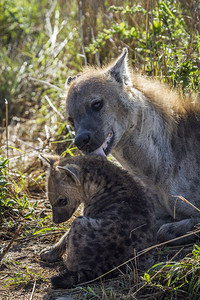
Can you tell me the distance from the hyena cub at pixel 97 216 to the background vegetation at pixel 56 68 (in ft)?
0.60

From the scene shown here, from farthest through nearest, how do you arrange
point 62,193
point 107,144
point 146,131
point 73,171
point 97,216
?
point 146,131 < point 107,144 < point 62,193 < point 73,171 < point 97,216

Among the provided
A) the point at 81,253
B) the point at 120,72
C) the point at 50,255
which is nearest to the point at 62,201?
the point at 50,255

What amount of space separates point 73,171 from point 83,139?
300 millimetres

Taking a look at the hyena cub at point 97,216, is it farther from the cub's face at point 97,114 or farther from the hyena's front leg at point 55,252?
the cub's face at point 97,114

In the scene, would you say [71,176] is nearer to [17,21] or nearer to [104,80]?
[104,80]

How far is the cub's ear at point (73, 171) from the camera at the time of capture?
12.6ft

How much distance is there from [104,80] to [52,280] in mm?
1720

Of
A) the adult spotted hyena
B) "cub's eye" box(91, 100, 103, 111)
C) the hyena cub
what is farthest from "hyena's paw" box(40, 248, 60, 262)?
"cub's eye" box(91, 100, 103, 111)

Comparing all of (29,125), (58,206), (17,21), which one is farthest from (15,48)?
(58,206)

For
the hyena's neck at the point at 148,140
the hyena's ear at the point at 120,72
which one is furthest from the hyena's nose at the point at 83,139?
the hyena's ear at the point at 120,72

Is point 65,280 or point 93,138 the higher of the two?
point 93,138

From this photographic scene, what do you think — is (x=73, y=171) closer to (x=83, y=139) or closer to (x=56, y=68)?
(x=83, y=139)

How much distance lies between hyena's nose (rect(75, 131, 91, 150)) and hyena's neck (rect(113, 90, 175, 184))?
403 millimetres

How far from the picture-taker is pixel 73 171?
3.88m
